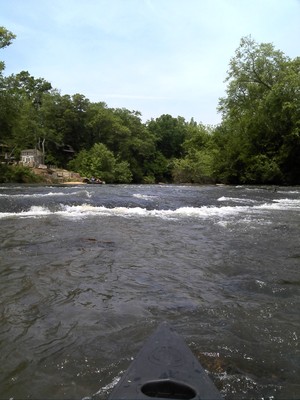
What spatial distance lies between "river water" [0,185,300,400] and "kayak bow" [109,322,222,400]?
1.03 feet

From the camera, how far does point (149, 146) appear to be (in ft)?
193

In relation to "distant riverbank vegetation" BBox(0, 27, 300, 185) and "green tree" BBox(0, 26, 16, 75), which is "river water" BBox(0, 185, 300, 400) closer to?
"distant riverbank vegetation" BBox(0, 27, 300, 185)

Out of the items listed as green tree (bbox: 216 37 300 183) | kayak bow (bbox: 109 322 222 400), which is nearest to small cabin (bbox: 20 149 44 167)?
green tree (bbox: 216 37 300 183)

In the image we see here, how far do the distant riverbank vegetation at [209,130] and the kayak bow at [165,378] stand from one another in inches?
1011

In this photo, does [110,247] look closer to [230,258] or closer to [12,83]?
[230,258]

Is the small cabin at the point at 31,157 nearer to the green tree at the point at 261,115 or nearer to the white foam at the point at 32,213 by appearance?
the green tree at the point at 261,115

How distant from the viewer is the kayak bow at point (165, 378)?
5.74 feet

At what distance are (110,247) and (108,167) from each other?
41.6m

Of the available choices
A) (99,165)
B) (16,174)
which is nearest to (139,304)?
(16,174)

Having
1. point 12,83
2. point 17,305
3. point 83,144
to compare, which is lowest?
point 17,305

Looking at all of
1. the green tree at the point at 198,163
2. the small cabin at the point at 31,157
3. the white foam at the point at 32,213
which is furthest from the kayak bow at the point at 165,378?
the small cabin at the point at 31,157

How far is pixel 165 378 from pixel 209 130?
45261 millimetres

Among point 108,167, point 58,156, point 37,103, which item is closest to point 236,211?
point 108,167

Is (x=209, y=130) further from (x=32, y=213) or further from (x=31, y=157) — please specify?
(x=32, y=213)
